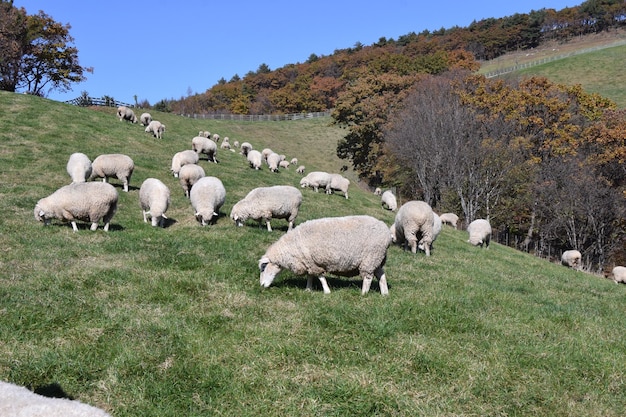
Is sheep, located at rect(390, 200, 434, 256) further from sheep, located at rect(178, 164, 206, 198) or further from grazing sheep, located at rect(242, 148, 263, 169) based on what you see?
grazing sheep, located at rect(242, 148, 263, 169)

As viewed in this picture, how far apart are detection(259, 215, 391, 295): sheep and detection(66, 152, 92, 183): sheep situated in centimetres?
1202

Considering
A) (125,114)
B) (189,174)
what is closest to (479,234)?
(189,174)

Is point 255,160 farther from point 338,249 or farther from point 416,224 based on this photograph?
point 338,249

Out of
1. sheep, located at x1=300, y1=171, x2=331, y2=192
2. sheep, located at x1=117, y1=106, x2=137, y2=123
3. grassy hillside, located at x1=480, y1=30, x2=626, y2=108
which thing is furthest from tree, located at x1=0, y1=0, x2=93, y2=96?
grassy hillside, located at x1=480, y1=30, x2=626, y2=108

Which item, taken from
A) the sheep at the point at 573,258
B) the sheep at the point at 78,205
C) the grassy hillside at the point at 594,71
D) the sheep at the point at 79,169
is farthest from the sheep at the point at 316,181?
the grassy hillside at the point at 594,71

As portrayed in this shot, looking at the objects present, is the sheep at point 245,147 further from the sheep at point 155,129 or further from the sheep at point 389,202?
the sheep at point 389,202

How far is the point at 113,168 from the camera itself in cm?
1712

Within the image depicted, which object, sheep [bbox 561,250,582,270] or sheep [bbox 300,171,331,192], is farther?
sheep [bbox 561,250,582,270]

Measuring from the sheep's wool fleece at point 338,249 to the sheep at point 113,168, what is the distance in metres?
11.6

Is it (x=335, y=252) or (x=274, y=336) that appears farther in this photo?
(x=335, y=252)

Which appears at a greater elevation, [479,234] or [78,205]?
[78,205]

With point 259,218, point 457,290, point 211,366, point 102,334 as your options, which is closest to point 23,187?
point 259,218

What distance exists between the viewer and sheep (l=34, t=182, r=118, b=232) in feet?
37.2

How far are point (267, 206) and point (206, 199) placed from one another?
2.13 metres
